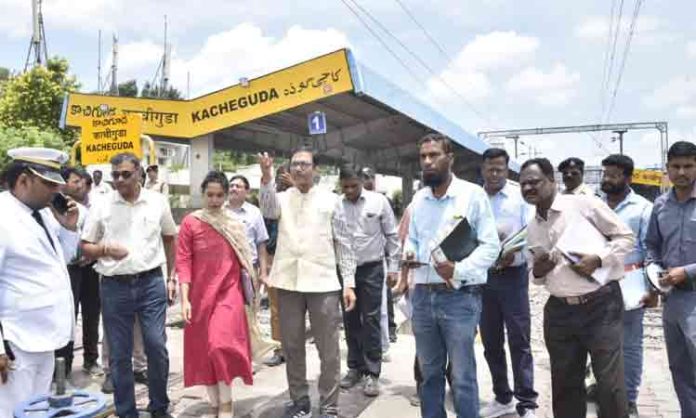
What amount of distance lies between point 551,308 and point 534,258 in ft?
1.02

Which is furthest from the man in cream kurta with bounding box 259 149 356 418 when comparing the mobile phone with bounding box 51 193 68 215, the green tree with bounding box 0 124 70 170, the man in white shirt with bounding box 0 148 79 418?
the green tree with bounding box 0 124 70 170

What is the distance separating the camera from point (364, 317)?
5258 mm

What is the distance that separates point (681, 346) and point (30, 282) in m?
3.74

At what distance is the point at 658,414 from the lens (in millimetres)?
4586

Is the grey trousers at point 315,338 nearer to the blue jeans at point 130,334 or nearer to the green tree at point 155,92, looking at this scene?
the blue jeans at point 130,334

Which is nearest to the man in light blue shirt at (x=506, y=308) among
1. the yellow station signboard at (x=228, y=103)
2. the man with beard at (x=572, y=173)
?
the man with beard at (x=572, y=173)

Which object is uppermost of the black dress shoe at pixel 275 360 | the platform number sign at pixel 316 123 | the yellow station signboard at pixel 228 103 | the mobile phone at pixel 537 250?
the yellow station signboard at pixel 228 103

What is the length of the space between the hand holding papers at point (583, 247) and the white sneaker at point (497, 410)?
1.50 metres

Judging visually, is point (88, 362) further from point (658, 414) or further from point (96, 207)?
point (658, 414)

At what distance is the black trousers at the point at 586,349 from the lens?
337cm

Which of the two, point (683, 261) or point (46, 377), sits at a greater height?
point (683, 261)

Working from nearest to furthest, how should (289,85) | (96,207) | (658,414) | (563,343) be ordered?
(563,343) → (96,207) → (658,414) → (289,85)

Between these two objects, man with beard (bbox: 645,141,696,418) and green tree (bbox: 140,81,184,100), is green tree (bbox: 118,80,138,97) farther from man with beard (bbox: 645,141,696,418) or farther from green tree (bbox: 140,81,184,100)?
man with beard (bbox: 645,141,696,418)

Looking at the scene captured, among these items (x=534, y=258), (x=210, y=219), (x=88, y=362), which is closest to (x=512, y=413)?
(x=534, y=258)
